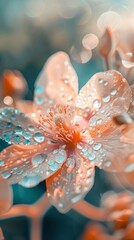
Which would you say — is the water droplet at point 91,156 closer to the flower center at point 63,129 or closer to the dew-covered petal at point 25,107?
the flower center at point 63,129

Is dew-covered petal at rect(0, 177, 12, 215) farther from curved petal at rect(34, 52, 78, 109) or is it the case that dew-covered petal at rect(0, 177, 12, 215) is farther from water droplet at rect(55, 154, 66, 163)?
curved petal at rect(34, 52, 78, 109)

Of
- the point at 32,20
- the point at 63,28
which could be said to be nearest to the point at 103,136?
the point at 63,28

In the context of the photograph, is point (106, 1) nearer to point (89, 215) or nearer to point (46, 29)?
point (46, 29)

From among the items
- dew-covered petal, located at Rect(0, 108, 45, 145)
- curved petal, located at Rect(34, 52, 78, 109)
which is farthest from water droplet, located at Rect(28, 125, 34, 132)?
curved petal, located at Rect(34, 52, 78, 109)

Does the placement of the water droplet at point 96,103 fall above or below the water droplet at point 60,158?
above

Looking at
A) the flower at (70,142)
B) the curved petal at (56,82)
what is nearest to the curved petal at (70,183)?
the flower at (70,142)

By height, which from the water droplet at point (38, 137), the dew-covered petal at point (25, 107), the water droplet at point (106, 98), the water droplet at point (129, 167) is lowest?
the water droplet at point (129, 167)
